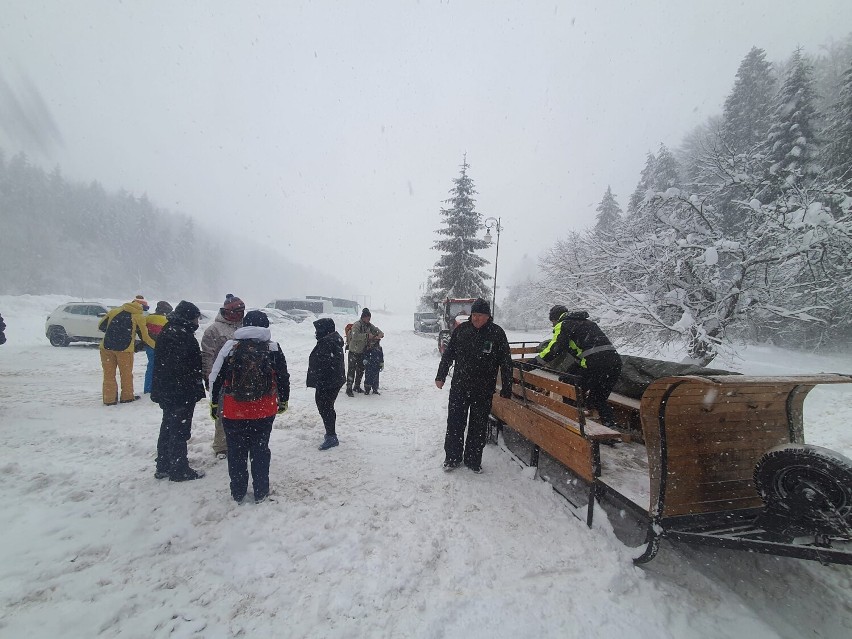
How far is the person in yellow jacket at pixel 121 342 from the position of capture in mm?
6383

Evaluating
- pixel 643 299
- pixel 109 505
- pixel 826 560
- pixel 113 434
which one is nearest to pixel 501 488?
pixel 826 560

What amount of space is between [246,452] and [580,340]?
414 centimetres

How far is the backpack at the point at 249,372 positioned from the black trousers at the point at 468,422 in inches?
86.1

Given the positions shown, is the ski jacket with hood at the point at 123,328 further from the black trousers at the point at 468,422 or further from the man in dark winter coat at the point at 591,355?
the man in dark winter coat at the point at 591,355

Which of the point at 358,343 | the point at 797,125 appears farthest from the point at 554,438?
the point at 797,125

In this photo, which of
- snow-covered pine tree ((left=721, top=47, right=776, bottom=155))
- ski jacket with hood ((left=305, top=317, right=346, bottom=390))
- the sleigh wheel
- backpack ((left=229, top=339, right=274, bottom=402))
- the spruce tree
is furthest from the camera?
snow-covered pine tree ((left=721, top=47, right=776, bottom=155))

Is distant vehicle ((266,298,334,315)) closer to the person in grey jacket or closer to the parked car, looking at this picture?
the parked car

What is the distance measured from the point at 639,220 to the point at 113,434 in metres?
15.7

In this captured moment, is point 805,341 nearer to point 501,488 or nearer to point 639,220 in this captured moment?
point 639,220

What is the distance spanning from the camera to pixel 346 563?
275cm

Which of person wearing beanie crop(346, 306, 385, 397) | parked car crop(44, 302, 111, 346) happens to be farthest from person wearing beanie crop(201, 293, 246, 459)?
parked car crop(44, 302, 111, 346)

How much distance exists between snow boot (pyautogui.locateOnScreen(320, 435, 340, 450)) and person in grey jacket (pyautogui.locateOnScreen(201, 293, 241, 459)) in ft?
4.08

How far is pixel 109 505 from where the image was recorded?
11.0ft

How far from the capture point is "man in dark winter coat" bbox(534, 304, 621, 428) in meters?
4.36
